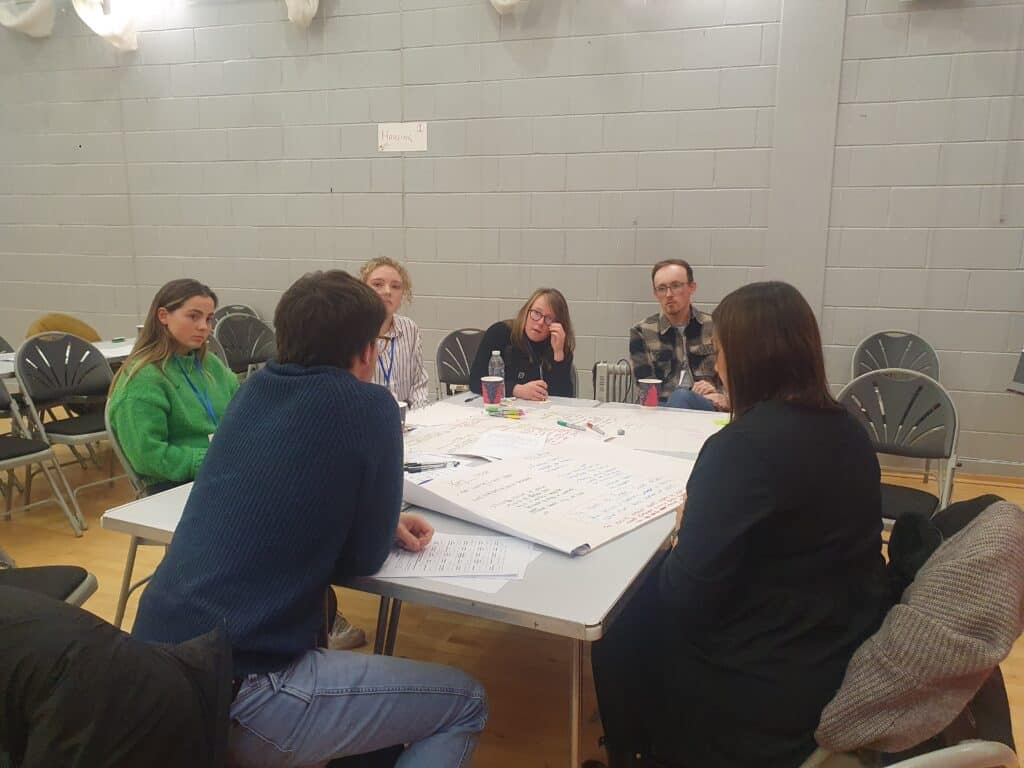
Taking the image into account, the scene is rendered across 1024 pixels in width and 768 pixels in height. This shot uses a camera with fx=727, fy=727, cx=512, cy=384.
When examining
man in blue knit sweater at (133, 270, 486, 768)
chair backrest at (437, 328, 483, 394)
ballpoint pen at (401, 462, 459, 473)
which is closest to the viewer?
man in blue knit sweater at (133, 270, 486, 768)

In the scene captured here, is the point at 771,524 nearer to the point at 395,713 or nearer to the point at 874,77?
the point at 395,713

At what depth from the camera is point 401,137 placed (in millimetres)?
4688

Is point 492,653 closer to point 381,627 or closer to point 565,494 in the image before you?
point 381,627

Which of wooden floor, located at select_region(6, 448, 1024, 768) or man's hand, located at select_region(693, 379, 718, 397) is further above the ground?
man's hand, located at select_region(693, 379, 718, 397)

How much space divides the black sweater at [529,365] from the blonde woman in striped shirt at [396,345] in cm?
25

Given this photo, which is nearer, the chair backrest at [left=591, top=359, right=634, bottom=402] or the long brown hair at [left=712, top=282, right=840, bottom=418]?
the long brown hair at [left=712, top=282, right=840, bottom=418]

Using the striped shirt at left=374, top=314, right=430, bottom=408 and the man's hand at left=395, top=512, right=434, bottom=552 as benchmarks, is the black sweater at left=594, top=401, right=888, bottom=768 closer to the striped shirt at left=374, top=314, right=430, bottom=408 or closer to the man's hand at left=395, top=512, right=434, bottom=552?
the man's hand at left=395, top=512, right=434, bottom=552

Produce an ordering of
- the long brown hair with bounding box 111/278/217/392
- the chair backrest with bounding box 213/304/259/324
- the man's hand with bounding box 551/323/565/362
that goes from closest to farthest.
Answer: the long brown hair with bounding box 111/278/217/392, the man's hand with bounding box 551/323/565/362, the chair backrest with bounding box 213/304/259/324

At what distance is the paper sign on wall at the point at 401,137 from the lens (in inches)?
183

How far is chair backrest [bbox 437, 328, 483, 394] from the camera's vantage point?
13.2ft

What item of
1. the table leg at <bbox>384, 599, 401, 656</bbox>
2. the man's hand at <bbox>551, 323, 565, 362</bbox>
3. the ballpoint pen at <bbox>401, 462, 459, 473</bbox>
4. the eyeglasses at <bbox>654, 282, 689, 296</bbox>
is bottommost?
the table leg at <bbox>384, 599, 401, 656</bbox>

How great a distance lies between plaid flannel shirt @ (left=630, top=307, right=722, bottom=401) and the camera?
3.46 meters

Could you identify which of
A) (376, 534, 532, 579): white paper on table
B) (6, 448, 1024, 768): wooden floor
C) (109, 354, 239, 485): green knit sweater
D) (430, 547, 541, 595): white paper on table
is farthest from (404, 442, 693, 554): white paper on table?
(109, 354, 239, 485): green knit sweater

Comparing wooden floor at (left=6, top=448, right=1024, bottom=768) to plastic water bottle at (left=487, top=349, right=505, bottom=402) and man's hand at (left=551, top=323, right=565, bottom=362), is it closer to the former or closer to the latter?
plastic water bottle at (left=487, top=349, right=505, bottom=402)
